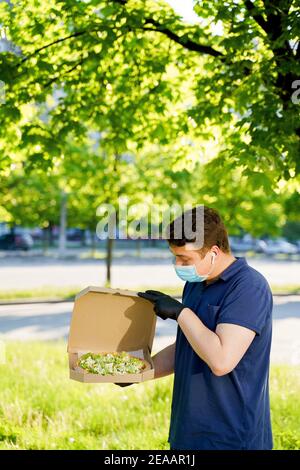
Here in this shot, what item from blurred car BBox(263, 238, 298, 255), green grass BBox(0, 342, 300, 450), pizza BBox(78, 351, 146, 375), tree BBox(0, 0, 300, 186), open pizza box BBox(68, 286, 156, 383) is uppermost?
tree BBox(0, 0, 300, 186)

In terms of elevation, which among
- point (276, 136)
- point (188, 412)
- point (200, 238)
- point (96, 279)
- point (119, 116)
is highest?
point (119, 116)

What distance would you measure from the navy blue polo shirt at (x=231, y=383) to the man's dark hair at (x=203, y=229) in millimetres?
142

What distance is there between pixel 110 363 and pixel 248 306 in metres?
0.80

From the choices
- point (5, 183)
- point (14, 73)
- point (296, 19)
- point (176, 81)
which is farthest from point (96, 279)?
point (296, 19)

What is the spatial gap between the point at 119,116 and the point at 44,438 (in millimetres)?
3747

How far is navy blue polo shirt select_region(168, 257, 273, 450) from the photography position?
2.48m

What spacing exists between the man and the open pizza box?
329 millimetres

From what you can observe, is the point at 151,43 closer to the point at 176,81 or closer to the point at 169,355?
the point at 176,81

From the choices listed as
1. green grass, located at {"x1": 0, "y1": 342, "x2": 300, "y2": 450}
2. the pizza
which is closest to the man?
the pizza

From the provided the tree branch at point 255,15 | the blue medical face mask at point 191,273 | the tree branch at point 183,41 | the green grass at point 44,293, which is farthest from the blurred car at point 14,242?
the blue medical face mask at point 191,273

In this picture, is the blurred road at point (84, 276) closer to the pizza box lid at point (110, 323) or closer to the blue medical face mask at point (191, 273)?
the pizza box lid at point (110, 323)

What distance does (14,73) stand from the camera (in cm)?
612

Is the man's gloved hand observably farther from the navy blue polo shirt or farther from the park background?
the park background

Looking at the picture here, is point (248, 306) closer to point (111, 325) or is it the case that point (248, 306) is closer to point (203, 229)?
point (203, 229)
